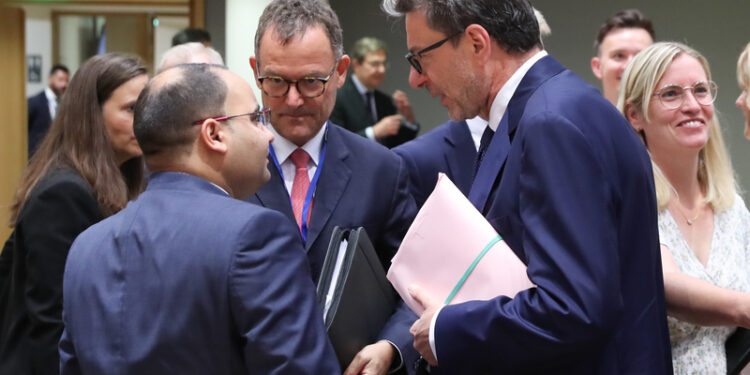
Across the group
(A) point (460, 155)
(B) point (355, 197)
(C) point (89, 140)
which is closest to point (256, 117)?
(B) point (355, 197)

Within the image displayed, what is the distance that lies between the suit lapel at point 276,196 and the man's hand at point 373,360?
0.45 m

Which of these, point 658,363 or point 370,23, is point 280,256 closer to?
point 658,363

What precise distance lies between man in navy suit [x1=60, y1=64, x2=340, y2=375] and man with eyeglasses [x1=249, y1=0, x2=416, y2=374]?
0.50 metres

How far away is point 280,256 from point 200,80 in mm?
455

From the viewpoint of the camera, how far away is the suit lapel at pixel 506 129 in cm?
176

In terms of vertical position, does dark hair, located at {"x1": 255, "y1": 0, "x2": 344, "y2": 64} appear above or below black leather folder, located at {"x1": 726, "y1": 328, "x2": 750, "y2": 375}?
above

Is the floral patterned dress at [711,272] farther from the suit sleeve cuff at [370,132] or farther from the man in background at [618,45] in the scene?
the suit sleeve cuff at [370,132]

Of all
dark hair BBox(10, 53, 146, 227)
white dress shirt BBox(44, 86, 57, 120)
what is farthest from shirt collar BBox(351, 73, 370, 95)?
dark hair BBox(10, 53, 146, 227)

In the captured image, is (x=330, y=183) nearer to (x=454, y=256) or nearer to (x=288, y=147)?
(x=288, y=147)

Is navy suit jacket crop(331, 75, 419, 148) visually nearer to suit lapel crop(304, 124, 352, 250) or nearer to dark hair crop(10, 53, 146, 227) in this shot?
dark hair crop(10, 53, 146, 227)

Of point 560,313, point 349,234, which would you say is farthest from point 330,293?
point 560,313

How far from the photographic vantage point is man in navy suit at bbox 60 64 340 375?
1.57m

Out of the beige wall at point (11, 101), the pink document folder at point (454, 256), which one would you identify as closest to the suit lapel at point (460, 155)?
the pink document folder at point (454, 256)

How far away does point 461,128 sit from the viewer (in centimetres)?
340
